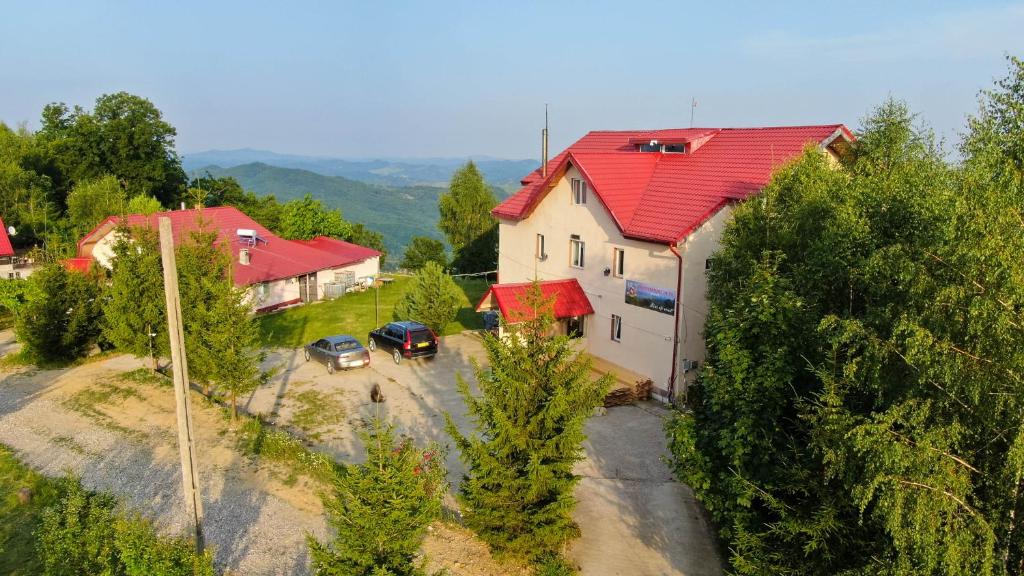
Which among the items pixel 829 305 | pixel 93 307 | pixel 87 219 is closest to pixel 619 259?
pixel 829 305

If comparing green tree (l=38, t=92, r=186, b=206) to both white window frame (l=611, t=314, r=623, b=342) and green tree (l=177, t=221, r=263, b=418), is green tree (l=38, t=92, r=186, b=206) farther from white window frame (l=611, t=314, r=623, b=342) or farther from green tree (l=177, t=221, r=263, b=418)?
white window frame (l=611, t=314, r=623, b=342)

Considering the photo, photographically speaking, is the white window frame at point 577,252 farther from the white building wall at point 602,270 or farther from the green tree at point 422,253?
the green tree at point 422,253

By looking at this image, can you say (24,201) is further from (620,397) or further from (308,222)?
(620,397)

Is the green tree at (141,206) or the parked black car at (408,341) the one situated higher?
the green tree at (141,206)

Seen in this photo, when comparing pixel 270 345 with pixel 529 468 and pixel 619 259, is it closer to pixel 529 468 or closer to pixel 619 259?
pixel 619 259

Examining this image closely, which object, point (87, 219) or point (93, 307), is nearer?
point (93, 307)

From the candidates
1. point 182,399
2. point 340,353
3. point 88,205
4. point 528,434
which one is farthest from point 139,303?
point 88,205

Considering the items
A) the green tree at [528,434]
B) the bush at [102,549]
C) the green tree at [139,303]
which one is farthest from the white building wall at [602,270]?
the bush at [102,549]
